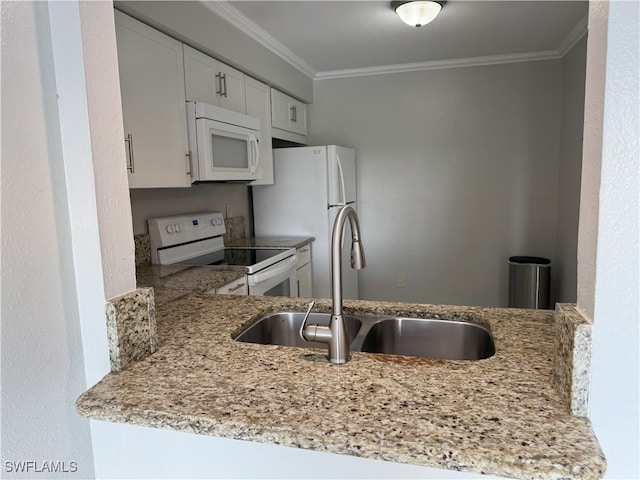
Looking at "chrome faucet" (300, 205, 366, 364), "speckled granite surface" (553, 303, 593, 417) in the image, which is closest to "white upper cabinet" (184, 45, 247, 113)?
"chrome faucet" (300, 205, 366, 364)

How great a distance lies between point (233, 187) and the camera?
3.39 m

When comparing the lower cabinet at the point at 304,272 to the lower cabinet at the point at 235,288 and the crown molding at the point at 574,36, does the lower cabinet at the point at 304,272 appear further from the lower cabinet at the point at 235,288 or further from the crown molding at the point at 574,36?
the crown molding at the point at 574,36

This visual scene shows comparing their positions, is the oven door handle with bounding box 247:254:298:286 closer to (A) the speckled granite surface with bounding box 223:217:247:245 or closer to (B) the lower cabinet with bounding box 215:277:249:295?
(B) the lower cabinet with bounding box 215:277:249:295

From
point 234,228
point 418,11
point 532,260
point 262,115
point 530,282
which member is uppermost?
point 418,11

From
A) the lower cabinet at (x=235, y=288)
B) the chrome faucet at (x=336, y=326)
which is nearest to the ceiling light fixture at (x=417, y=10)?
the lower cabinet at (x=235, y=288)

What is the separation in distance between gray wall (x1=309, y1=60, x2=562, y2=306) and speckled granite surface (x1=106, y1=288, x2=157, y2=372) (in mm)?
3173

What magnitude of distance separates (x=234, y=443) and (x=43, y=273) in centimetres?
47

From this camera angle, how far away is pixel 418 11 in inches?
91.7

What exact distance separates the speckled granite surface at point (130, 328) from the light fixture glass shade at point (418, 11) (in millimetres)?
2124

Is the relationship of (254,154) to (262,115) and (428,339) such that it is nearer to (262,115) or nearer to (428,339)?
(262,115)

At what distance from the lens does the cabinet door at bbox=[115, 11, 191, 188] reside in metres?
1.80

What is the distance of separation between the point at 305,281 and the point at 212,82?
5.01 feet

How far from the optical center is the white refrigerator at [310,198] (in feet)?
10.9

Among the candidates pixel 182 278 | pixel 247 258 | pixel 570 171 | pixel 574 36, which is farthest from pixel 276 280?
pixel 574 36
